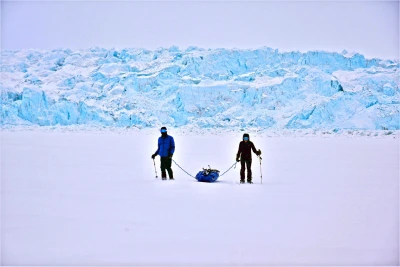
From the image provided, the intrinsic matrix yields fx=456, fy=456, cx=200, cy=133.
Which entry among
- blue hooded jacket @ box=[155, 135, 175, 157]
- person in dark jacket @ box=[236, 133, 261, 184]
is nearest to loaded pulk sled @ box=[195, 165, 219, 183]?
person in dark jacket @ box=[236, 133, 261, 184]

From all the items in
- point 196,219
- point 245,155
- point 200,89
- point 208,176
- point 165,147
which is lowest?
point 196,219

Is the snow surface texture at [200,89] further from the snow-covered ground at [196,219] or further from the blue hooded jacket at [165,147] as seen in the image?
the snow-covered ground at [196,219]

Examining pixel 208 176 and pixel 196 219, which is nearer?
pixel 196 219

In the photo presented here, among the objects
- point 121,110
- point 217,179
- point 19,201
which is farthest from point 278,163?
point 121,110

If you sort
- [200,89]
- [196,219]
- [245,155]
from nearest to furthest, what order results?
[196,219], [245,155], [200,89]

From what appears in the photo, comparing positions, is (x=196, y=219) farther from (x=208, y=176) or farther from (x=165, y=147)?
(x=165, y=147)

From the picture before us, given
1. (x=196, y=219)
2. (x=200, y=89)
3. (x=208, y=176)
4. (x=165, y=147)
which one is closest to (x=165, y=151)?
(x=165, y=147)

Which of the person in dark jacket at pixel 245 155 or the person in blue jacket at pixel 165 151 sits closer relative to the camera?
the person in dark jacket at pixel 245 155

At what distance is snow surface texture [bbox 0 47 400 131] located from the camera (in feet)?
85.4

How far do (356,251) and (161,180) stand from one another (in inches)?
159

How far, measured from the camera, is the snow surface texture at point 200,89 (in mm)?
26016

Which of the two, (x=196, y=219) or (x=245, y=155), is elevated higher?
(x=245, y=155)

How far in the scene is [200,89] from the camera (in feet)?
98.8

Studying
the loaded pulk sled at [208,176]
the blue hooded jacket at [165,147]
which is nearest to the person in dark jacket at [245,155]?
the loaded pulk sled at [208,176]
